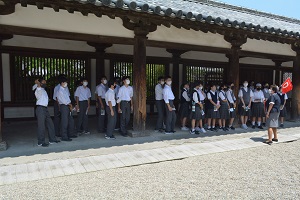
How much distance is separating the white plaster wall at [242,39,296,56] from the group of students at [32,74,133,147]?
5.21 metres

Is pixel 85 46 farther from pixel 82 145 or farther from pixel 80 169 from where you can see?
pixel 80 169

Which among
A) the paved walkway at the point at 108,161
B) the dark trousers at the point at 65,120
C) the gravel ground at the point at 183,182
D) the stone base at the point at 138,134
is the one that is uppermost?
the dark trousers at the point at 65,120

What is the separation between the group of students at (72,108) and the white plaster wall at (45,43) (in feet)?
8.87

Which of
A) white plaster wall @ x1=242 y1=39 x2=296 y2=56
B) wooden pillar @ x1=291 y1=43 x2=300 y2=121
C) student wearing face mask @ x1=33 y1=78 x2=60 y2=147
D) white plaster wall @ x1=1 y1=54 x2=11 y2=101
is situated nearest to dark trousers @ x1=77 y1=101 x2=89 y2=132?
student wearing face mask @ x1=33 y1=78 x2=60 y2=147

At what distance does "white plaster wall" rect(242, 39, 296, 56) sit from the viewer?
31.2 feet

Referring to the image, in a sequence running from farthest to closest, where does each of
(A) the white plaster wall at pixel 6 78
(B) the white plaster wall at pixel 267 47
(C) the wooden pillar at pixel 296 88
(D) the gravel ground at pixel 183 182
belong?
1. (C) the wooden pillar at pixel 296 88
2. (B) the white plaster wall at pixel 267 47
3. (A) the white plaster wall at pixel 6 78
4. (D) the gravel ground at pixel 183 182

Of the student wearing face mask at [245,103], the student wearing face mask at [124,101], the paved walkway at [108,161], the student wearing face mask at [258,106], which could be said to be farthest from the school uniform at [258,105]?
the student wearing face mask at [124,101]

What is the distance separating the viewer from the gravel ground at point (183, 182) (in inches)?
150

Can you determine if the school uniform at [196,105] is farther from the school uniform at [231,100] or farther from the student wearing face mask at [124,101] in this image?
the student wearing face mask at [124,101]

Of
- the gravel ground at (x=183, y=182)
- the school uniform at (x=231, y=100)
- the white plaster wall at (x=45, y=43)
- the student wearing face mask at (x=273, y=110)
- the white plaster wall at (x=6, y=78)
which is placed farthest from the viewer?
the white plaster wall at (x=6, y=78)

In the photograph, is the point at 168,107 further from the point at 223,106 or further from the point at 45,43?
the point at 45,43

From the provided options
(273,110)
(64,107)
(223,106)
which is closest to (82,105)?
(64,107)

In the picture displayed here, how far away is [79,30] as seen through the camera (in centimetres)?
644

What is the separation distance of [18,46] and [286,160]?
908cm
